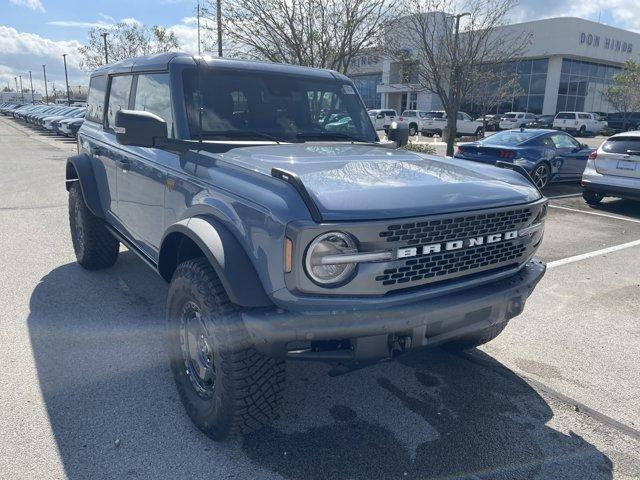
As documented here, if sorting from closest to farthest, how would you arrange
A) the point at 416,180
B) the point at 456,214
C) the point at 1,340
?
the point at 456,214 < the point at 416,180 < the point at 1,340

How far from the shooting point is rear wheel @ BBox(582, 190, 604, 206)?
10352mm

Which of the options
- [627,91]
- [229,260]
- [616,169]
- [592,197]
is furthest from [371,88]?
[229,260]

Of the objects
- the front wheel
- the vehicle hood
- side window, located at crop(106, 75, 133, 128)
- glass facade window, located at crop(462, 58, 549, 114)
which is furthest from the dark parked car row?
glass facade window, located at crop(462, 58, 549, 114)

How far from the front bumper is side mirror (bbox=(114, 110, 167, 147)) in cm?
142

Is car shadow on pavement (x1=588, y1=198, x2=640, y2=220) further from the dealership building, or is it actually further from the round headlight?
the dealership building

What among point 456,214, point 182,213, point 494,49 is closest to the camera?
point 456,214

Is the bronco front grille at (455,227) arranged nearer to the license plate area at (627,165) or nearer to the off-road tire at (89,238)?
the off-road tire at (89,238)

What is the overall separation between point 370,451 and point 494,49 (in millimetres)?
17244

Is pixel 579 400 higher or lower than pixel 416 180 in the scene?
lower

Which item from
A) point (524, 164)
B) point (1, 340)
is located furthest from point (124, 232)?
point (524, 164)

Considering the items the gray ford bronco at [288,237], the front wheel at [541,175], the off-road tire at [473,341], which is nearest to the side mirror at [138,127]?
the gray ford bronco at [288,237]

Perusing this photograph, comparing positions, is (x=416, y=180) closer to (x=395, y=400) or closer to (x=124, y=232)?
(x=395, y=400)

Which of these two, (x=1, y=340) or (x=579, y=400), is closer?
(x=579, y=400)

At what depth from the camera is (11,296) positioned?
4680 millimetres
